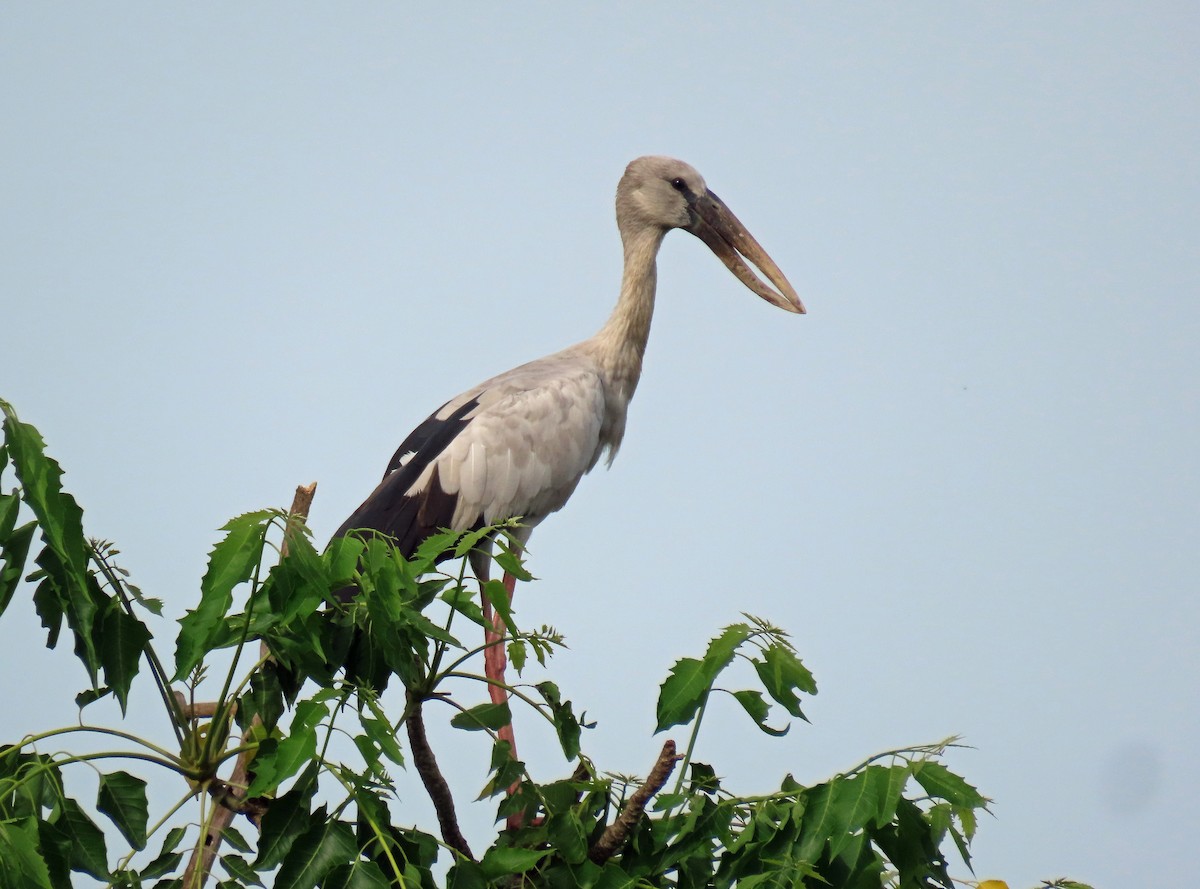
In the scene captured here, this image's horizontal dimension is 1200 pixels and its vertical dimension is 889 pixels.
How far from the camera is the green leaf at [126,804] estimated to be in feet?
8.71

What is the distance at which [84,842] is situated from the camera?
2.59 m

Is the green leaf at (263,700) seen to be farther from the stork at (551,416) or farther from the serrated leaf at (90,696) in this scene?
the stork at (551,416)

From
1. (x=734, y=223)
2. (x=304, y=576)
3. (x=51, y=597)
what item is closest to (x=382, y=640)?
(x=304, y=576)

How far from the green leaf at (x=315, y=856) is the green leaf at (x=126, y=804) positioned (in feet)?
1.09

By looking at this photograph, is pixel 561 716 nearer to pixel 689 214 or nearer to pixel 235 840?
→ pixel 235 840

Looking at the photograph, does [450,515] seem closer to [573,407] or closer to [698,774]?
[573,407]

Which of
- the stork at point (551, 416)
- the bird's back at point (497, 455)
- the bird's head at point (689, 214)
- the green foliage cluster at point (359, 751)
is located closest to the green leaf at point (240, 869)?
the green foliage cluster at point (359, 751)

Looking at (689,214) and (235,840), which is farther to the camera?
(689,214)

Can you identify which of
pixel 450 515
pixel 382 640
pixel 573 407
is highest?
pixel 573 407

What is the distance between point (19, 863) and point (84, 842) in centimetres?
32

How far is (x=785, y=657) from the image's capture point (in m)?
2.58

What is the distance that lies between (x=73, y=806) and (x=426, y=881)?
0.66 metres

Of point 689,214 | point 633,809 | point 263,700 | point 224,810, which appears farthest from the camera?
point 689,214

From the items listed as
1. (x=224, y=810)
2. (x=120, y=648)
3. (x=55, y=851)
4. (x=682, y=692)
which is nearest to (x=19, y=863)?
(x=55, y=851)
